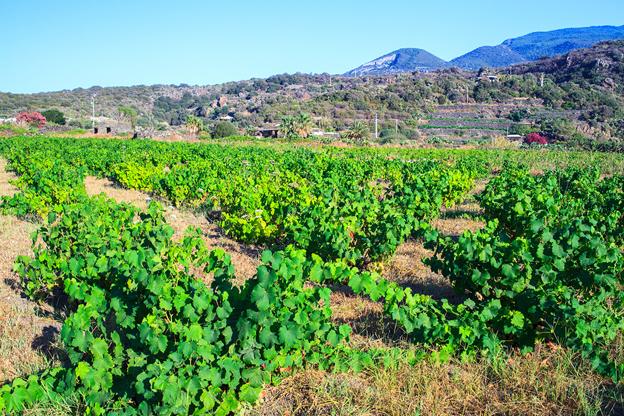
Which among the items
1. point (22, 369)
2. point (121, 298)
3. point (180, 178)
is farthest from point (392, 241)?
Result: point (180, 178)

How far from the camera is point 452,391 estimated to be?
12.3ft

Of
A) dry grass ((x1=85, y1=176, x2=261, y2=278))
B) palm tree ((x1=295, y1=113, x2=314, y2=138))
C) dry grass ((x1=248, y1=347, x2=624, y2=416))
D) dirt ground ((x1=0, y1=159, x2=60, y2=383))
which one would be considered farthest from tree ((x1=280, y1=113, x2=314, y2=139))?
dry grass ((x1=248, y1=347, x2=624, y2=416))

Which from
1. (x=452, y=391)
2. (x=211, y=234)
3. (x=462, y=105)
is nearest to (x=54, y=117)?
(x=462, y=105)

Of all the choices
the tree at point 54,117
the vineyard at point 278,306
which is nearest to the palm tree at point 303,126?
the tree at point 54,117

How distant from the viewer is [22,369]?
417 cm

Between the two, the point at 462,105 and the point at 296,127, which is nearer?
the point at 296,127

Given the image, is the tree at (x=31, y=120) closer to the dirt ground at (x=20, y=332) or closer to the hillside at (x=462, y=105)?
the hillside at (x=462, y=105)

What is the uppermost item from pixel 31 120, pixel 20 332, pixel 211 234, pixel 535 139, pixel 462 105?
pixel 31 120

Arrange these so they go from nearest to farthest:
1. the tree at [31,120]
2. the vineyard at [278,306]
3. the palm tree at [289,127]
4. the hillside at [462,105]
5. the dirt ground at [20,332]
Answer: the vineyard at [278,306]
the dirt ground at [20,332]
the palm tree at [289,127]
the tree at [31,120]
the hillside at [462,105]

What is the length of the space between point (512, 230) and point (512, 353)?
12.9 ft

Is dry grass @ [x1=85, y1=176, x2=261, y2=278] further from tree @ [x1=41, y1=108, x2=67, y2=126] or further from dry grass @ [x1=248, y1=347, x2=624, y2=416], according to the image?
tree @ [x1=41, y1=108, x2=67, y2=126]

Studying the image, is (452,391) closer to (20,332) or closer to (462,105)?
(20,332)

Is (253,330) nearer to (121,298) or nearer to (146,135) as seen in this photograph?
(121,298)

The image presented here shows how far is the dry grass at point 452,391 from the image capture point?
3.55 meters
